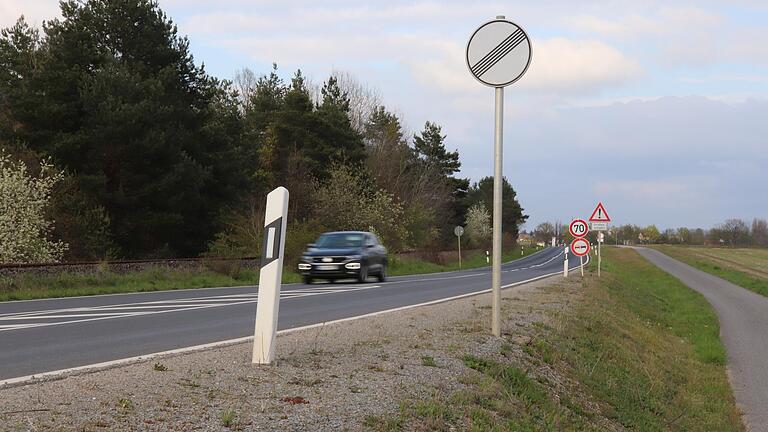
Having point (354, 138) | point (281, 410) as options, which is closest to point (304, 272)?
point (281, 410)

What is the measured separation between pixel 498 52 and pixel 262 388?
193 inches

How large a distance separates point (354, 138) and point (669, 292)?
85.5 feet

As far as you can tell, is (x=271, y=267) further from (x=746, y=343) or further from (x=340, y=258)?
(x=746, y=343)

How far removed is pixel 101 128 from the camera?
33969 millimetres

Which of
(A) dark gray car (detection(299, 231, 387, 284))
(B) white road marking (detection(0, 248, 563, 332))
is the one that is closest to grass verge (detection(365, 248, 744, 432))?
(B) white road marking (detection(0, 248, 563, 332))

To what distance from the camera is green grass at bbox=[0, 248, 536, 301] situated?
18812 millimetres

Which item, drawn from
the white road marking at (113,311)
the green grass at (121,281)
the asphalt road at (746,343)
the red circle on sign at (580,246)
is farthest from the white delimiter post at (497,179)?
the red circle on sign at (580,246)

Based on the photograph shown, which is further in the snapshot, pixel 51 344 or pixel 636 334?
pixel 636 334

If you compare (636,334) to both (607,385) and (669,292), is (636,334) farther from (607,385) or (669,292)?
(669,292)

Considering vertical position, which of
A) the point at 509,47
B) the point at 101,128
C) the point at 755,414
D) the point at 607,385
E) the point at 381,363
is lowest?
the point at 755,414

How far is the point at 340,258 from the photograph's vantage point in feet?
81.3

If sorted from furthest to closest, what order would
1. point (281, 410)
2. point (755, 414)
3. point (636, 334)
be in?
point (636, 334) → point (755, 414) → point (281, 410)

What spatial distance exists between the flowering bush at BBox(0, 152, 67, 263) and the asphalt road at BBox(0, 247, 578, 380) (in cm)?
1003

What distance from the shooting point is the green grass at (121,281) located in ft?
61.7
